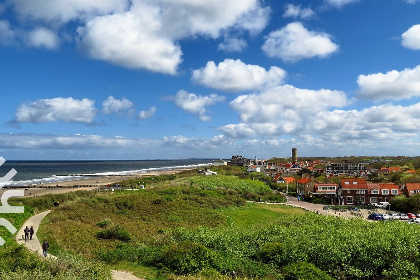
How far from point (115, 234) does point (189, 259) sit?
1258 cm

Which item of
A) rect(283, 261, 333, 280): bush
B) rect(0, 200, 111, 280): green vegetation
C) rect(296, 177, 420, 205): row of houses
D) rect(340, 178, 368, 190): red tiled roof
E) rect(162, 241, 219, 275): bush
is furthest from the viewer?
rect(340, 178, 368, 190): red tiled roof

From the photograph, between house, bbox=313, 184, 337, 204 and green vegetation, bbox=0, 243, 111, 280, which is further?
house, bbox=313, 184, 337, 204

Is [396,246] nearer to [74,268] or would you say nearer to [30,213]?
[74,268]

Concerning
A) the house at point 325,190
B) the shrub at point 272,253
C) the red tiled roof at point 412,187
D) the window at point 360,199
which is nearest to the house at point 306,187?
the house at point 325,190

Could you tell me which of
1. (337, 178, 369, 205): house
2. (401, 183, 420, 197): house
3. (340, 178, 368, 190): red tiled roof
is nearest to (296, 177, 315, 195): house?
(337, 178, 369, 205): house

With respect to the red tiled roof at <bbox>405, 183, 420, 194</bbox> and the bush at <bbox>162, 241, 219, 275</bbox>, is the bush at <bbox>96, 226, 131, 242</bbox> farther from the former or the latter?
the red tiled roof at <bbox>405, 183, 420, 194</bbox>

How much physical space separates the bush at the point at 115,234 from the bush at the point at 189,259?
10.0 m

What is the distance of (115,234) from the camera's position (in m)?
29.3

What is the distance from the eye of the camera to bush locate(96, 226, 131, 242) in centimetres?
2915

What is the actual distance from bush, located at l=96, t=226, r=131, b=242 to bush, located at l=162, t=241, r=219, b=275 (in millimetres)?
10028

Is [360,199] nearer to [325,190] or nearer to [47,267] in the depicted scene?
[325,190]

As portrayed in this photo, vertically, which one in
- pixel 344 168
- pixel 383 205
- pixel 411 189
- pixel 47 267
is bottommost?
pixel 383 205

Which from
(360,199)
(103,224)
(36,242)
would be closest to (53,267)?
(36,242)

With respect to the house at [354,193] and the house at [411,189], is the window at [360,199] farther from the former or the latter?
the house at [411,189]
